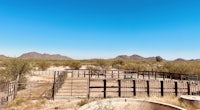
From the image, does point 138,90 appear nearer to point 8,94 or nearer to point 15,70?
point 8,94

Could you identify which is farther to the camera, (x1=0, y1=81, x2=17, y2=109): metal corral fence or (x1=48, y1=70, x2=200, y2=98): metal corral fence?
(x1=48, y1=70, x2=200, y2=98): metal corral fence

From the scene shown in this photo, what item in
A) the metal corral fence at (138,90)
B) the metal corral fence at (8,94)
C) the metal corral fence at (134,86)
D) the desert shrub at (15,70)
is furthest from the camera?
the desert shrub at (15,70)

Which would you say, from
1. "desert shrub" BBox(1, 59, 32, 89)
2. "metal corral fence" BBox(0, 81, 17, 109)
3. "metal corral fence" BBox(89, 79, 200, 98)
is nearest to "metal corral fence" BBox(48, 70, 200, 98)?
"metal corral fence" BBox(89, 79, 200, 98)

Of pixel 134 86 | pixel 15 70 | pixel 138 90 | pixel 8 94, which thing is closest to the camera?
pixel 8 94

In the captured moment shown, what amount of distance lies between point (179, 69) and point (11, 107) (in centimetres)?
3187

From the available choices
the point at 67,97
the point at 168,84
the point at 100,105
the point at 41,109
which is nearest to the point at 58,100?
the point at 67,97

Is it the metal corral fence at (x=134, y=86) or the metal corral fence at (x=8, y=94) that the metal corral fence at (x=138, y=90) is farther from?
the metal corral fence at (x=8, y=94)

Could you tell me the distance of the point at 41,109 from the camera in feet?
47.1

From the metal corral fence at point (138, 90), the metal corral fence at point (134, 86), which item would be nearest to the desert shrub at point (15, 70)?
the metal corral fence at point (134, 86)

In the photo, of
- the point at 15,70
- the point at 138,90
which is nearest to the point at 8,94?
the point at 138,90

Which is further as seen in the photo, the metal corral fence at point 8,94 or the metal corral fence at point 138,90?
the metal corral fence at point 138,90

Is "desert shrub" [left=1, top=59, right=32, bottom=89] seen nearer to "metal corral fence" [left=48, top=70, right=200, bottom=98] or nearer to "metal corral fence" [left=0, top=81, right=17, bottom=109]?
"metal corral fence" [left=48, top=70, right=200, bottom=98]

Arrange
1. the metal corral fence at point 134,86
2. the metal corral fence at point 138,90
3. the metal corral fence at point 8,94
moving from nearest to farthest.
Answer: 1. the metal corral fence at point 8,94
2. the metal corral fence at point 138,90
3. the metal corral fence at point 134,86

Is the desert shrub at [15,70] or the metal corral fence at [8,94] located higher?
the desert shrub at [15,70]
